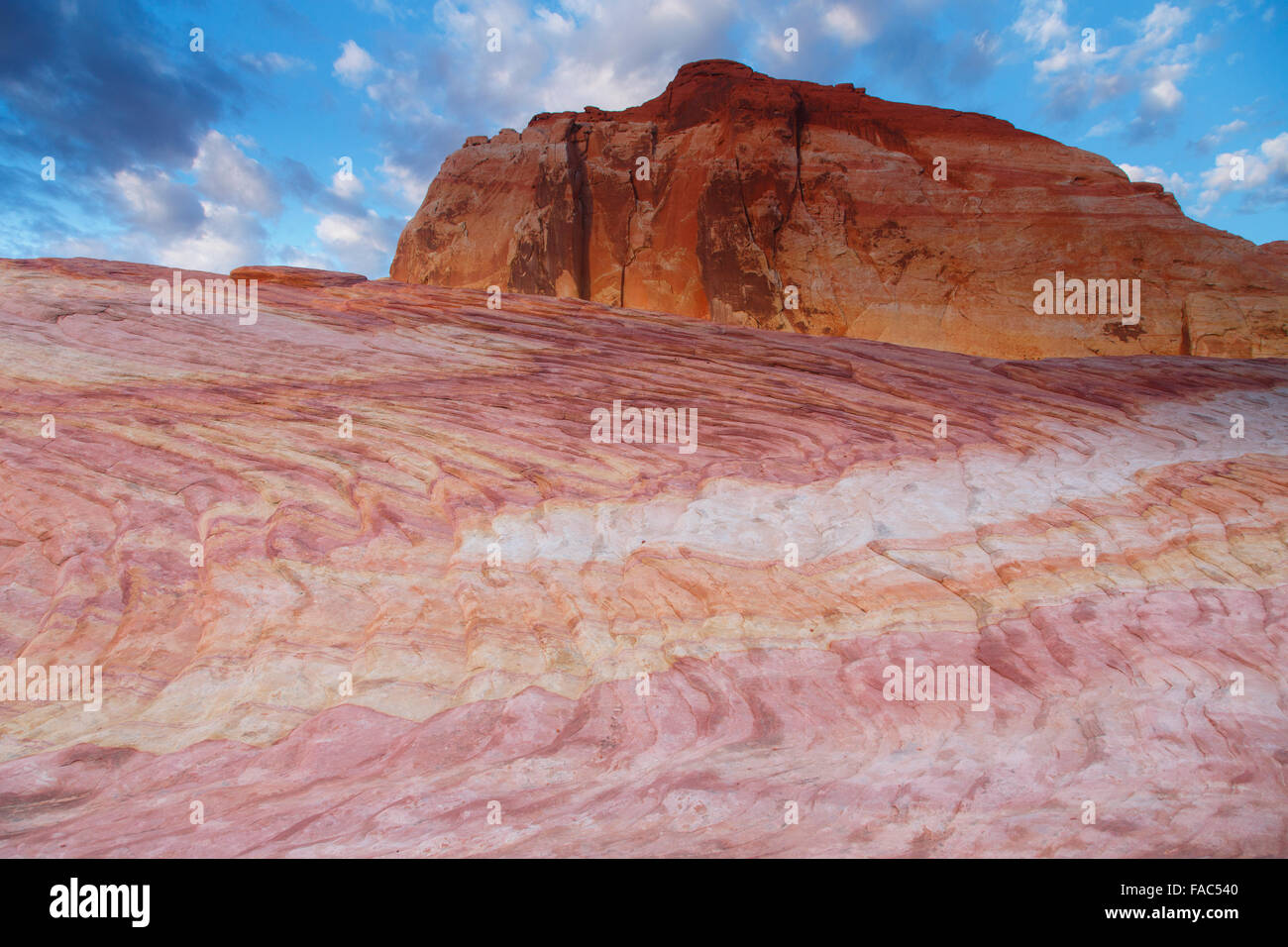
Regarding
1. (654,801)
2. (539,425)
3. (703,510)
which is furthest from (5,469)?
(654,801)

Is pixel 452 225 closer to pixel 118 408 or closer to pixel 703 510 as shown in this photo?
pixel 118 408

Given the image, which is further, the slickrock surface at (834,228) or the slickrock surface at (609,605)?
the slickrock surface at (834,228)

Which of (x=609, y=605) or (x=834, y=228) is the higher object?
(x=834, y=228)

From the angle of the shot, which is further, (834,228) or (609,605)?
(834,228)

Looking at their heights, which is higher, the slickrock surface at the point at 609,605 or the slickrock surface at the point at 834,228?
the slickrock surface at the point at 834,228
